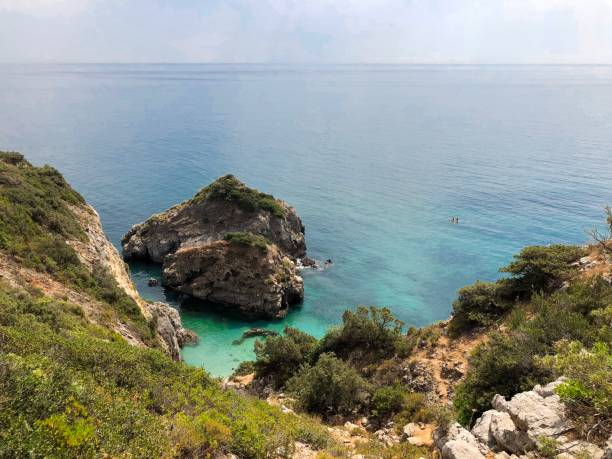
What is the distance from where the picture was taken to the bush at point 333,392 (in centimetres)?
1867

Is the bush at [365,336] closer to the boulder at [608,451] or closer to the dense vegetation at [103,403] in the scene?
the dense vegetation at [103,403]

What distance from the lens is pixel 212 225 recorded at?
51344mm

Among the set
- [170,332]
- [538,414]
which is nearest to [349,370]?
[538,414]

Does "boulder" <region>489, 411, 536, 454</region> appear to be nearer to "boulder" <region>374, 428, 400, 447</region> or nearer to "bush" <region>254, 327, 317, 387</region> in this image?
"boulder" <region>374, 428, 400, 447</region>

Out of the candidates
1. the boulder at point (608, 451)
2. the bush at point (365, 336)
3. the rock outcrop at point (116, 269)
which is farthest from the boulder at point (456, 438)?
the rock outcrop at point (116, 269)

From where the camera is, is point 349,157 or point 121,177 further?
point 349,157

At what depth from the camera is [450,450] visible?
1129cm

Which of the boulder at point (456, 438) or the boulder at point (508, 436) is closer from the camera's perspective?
the boulder at point (508, 436)

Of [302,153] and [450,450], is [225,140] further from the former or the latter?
[450,450]

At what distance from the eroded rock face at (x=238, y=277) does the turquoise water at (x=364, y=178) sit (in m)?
1.80

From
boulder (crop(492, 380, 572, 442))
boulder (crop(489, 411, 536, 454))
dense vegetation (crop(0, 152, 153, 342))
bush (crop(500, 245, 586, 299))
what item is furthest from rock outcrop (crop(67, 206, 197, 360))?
bush (crop(500, 245, 586, 299))

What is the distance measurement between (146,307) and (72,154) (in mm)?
72130

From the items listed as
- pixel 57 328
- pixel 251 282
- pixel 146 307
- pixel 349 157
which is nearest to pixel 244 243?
pixel 251 282

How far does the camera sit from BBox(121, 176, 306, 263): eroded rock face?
51.1 meters
